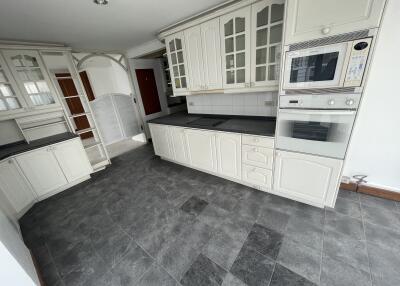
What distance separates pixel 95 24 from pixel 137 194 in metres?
2.39

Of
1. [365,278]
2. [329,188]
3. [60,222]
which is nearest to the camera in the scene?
[365,278]

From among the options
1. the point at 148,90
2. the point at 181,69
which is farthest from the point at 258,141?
the point at 148,90

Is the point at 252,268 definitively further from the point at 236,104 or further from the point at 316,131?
the point at 236,104

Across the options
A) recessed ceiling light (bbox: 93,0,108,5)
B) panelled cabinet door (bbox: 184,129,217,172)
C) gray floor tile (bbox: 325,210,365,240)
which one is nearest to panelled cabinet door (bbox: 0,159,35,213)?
recessed ceiling light (bbox: 93,0,108,5)

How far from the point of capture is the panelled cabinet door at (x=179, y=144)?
287cm

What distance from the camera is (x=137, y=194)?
8.43ft

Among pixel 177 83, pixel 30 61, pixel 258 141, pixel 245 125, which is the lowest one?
pixel 258 141

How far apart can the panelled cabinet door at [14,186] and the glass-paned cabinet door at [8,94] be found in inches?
33.7

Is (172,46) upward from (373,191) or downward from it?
upward

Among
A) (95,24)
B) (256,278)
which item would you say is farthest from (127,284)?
(95,24)

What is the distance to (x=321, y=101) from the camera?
5.00ft

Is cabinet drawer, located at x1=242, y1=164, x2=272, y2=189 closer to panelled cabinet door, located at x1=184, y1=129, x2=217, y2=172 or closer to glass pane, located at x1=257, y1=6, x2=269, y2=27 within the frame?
panelled cabinet door, located at x1=184, y1=129, x2=217, y2=172

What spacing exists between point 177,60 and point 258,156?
6.50ft

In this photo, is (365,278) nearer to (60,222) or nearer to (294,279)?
(294,279)
